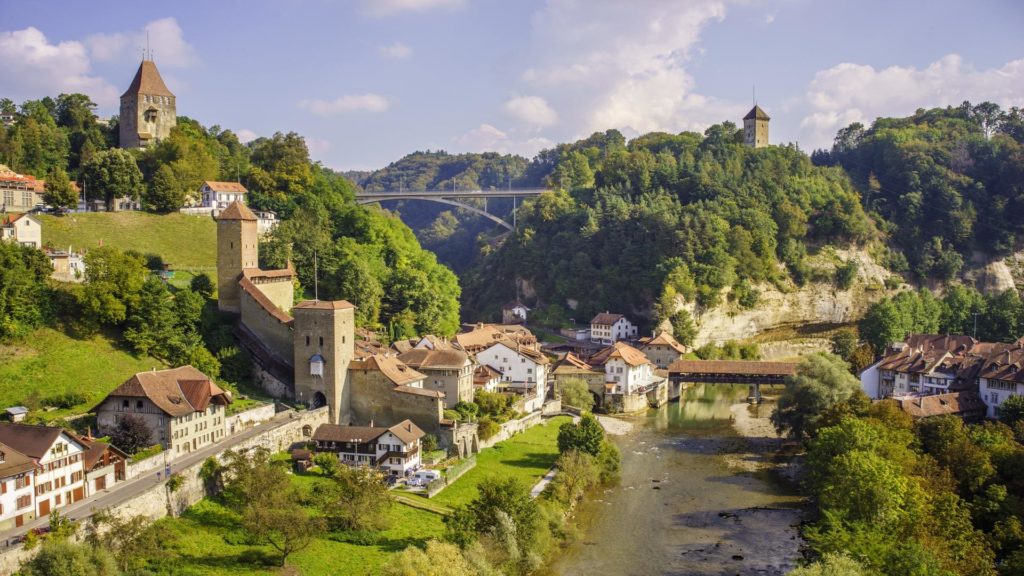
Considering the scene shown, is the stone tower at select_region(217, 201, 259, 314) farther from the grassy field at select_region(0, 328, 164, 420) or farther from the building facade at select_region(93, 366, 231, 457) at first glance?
the building facade at select_region(93, 366, 231, 457)

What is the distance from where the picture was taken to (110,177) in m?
54.4

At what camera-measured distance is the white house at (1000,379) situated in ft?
143

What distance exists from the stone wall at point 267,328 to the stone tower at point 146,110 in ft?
81.8

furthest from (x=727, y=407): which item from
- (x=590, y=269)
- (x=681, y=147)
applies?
(x=681, y=147)

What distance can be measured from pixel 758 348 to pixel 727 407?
64.9ft

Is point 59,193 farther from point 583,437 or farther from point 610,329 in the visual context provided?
point 610,329

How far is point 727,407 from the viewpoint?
193 ft

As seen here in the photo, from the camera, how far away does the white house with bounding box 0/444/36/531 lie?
25.0 meters

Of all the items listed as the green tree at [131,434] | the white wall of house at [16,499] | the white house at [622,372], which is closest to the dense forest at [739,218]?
the white house at [622,372]

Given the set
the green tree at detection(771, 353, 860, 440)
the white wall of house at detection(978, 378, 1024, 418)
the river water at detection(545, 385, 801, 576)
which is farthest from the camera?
the green tree at detection(771, 353, 860, 440)

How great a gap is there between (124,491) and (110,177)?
31581mm

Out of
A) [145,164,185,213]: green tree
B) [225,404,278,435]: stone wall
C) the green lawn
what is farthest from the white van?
[145,164,185,213]: green tree

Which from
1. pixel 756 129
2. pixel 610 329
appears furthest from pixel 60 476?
pixel 756 129

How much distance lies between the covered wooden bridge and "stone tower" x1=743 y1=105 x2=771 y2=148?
44.9 meters
